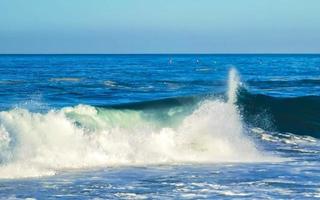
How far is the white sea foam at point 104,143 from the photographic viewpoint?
15750mm

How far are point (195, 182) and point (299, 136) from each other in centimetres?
1213

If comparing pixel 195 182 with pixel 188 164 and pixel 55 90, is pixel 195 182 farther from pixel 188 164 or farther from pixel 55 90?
pixel 55 90

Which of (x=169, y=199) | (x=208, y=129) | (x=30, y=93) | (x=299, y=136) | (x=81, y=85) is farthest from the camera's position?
(x=81, y=85)

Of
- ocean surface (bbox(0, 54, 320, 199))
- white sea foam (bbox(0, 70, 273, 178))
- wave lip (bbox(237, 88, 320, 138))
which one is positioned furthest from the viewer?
wave lip (bbox(237, 88, 320, 138))

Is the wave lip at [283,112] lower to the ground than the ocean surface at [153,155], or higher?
higher

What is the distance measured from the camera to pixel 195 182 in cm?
1366

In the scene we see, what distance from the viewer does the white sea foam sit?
620 inches

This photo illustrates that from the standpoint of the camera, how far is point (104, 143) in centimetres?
1770

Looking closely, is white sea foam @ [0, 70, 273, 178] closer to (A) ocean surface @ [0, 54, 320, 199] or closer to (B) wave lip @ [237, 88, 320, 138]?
(A) ocean surface @ [0, 54, 320, 199]

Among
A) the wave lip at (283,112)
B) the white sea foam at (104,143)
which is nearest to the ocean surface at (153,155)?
the white sea foam at (104,143)

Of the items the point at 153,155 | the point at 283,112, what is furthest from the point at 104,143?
the point at 283,112

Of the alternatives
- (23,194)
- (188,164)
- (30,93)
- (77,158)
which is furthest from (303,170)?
(30,93)

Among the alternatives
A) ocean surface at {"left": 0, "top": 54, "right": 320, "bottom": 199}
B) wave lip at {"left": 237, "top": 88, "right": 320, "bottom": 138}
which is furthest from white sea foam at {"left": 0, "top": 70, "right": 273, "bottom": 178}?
wave lip at {"left": 237, "top": 88, "right": 320, "bottom": 138}

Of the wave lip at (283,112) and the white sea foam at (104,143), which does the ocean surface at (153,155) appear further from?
the wave lip at (283,112)
